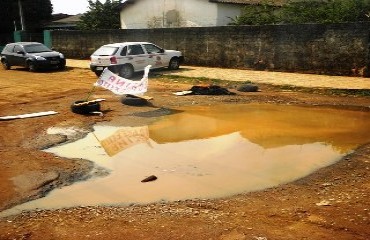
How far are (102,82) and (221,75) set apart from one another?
763 centimetres

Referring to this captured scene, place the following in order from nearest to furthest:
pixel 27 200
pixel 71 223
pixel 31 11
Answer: pixel 71 223
pixel 27 200
pixel 31 11

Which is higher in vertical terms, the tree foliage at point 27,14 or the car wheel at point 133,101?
the tree foliage at point 27,14

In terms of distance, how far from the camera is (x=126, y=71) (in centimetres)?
1719

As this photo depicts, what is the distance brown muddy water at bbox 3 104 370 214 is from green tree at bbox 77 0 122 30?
25.4 meters

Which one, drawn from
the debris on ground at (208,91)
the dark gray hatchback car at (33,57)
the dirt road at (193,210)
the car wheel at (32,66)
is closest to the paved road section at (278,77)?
the debris on ground at (208,91)

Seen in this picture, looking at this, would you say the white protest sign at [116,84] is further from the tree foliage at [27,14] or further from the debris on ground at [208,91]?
the tree foliage at [27,14]

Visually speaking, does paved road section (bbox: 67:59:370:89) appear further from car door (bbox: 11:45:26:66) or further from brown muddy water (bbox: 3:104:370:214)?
car door (bbox: 11:45:26:66)

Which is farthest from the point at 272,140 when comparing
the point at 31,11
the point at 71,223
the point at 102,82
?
the point at 31,11

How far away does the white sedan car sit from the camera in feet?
55.4

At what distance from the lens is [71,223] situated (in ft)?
14.0

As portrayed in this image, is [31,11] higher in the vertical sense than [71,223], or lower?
higher

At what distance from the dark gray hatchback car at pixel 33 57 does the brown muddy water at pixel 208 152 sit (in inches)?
530

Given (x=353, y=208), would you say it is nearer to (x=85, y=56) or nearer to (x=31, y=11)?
(x=85, y=56)

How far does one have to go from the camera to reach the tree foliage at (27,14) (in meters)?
41.7
